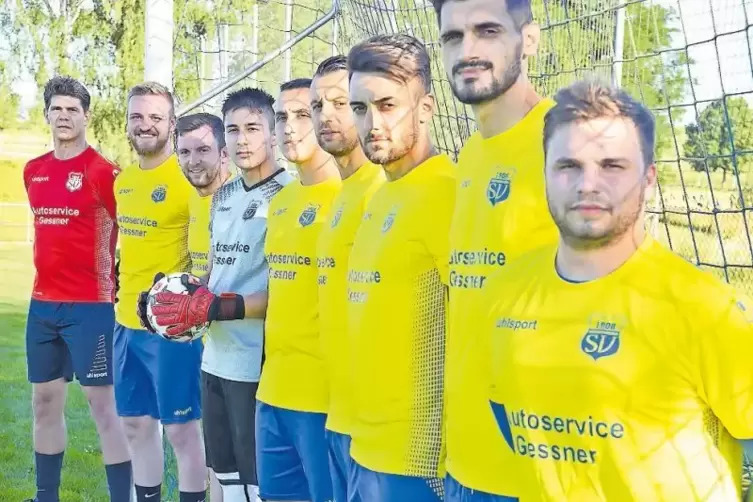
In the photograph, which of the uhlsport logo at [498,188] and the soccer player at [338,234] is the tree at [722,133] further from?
the uhlsport logo at [498,188]

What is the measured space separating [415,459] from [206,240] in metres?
1.82

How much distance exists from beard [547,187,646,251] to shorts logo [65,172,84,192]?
11.1ft

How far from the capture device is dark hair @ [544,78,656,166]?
1.75m

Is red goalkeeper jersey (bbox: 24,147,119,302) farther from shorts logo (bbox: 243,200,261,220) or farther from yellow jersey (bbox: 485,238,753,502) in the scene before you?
yellow jersey (bbox: 485,238,753,502)

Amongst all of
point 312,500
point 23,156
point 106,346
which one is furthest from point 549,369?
point 23,156

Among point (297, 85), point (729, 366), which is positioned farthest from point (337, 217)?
point (729, 366)

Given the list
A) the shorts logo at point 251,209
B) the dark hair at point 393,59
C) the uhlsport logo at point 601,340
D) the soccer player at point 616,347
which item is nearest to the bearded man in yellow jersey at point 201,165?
the shorts logo at point 251,209

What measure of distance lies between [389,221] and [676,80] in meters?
2.57

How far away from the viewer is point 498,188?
214 centimetres

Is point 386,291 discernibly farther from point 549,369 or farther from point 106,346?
point 106,346

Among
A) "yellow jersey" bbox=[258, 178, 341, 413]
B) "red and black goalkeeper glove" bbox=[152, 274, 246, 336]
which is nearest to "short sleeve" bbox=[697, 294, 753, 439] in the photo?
"yellow jersey" bbox=[258, 178, 341, 413]

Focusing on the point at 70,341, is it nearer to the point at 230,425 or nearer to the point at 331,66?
the point at 230,425

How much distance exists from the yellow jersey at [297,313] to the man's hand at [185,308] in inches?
10.8

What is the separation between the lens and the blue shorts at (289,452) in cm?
310
